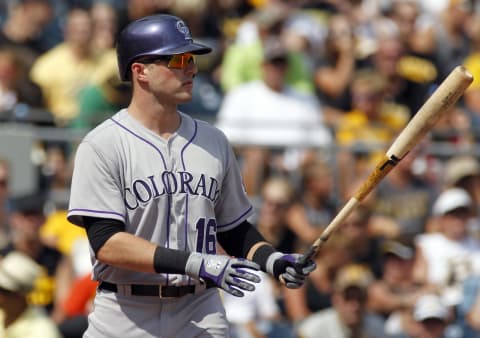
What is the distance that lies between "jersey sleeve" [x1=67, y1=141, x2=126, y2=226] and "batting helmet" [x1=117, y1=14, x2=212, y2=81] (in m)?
0.45

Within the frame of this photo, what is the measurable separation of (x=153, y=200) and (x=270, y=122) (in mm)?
5427

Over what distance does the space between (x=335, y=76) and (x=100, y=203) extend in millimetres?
6706

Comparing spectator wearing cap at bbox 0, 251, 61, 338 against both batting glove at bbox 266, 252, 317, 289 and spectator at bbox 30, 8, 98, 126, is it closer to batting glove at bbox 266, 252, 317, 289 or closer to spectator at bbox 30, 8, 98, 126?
batting glove at bbox 266, 252, 317, 289

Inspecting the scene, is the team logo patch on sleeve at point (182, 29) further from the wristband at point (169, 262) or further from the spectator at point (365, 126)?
the spectator at point (365, 126)

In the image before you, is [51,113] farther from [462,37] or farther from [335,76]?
[462,37]

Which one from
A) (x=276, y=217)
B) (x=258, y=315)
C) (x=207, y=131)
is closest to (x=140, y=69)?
(x=207, y=131)

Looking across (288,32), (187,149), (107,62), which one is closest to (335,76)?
(288,32)

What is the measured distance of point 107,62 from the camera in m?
11.0

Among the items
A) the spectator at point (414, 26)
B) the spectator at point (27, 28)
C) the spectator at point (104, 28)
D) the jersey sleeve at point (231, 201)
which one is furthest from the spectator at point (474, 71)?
the jersey sleeve at point (231, 201)

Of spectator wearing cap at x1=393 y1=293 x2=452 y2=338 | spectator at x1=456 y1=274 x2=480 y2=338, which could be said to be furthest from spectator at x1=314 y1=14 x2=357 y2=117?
spectator wearing cap at x1=393 y1=293 x2=452 y2=338

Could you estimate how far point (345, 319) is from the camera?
8.62 m

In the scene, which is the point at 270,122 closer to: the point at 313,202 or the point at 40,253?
the point at 313,202

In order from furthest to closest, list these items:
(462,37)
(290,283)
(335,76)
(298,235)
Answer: (462,37)
(335,76)
(298,235)
(290,283)

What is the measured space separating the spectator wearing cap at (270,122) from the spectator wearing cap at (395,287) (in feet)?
4.05
